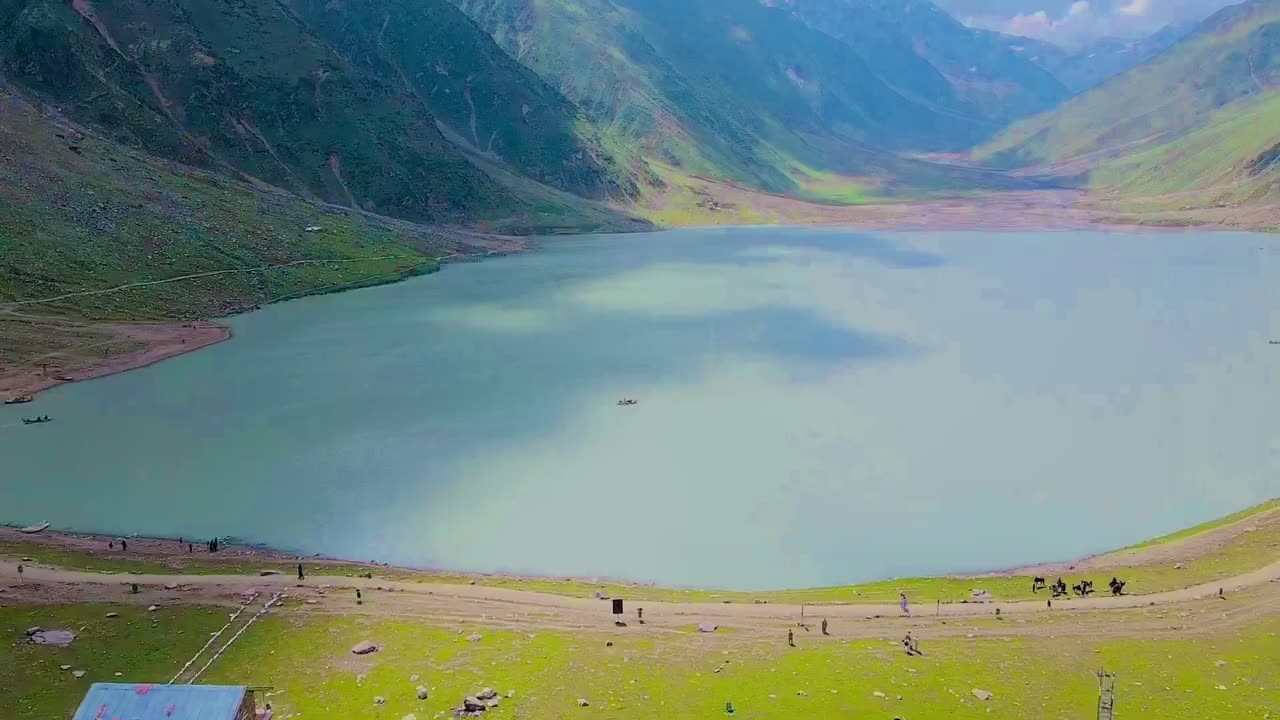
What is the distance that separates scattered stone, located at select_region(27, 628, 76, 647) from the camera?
1275 inches

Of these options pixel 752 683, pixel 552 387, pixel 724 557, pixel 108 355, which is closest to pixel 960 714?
pixel 752 683

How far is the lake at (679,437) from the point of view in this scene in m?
48.4

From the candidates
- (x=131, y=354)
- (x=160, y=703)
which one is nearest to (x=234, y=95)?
(x=131, y=354)

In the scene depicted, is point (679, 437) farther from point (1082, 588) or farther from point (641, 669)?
point (641, 669)

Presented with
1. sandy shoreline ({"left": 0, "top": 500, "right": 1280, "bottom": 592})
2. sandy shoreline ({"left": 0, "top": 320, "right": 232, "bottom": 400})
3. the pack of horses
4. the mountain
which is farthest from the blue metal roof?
the mountain

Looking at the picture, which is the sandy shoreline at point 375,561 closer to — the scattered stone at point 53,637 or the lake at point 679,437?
the lake at point 679,437

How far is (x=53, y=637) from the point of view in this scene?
32.7 meters

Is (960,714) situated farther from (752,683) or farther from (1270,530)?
(1270,530)

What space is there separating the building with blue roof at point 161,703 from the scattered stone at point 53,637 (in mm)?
10001

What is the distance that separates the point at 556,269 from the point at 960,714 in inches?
5161

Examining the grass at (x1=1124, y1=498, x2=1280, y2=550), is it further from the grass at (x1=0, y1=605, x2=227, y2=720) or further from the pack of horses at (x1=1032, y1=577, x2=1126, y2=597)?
the grass at (x1=0, y1=605, x2=227, y2=720)

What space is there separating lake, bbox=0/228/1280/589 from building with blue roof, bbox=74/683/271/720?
67.7 feet

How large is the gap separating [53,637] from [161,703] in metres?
12.3

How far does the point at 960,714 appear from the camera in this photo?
28.3 m
